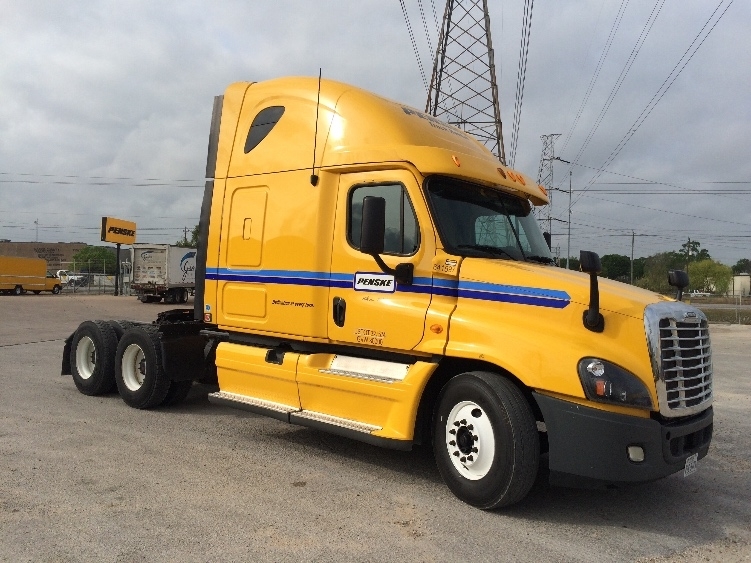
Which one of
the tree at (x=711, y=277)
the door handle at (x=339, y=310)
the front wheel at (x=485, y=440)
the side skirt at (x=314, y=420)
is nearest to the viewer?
the front wheel at (x=485, y=440)

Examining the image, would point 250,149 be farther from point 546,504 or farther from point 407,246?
point 546,504

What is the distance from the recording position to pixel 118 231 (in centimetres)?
5281

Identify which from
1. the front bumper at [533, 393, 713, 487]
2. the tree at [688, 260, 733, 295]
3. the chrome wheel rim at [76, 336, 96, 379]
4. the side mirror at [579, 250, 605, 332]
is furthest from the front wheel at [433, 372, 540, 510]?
the tree at [688, 260, 733, 295]

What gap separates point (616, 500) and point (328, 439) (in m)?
3.01

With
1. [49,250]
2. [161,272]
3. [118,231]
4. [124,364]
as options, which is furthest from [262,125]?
[49,250]

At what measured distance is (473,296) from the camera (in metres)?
5.16

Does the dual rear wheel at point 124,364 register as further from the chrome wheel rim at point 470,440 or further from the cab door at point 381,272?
the chrome wheel rim at point 470,440

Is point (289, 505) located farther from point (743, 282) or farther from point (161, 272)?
point (743, 282)

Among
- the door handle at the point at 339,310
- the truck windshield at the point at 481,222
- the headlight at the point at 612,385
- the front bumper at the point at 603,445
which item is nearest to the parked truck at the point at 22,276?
the door handle at the point at 339,310

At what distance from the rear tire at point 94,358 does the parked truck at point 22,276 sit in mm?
38473

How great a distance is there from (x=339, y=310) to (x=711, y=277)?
109948 mm

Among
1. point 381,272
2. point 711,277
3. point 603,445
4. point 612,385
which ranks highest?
point 711,277

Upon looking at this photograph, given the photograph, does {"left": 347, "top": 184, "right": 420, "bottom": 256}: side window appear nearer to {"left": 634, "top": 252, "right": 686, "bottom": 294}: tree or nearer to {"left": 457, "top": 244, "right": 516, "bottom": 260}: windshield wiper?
{"left": 457, "top": 244, "right": 516, "bottom": 260}: windshield wiper

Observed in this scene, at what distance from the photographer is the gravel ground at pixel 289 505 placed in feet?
13.5
